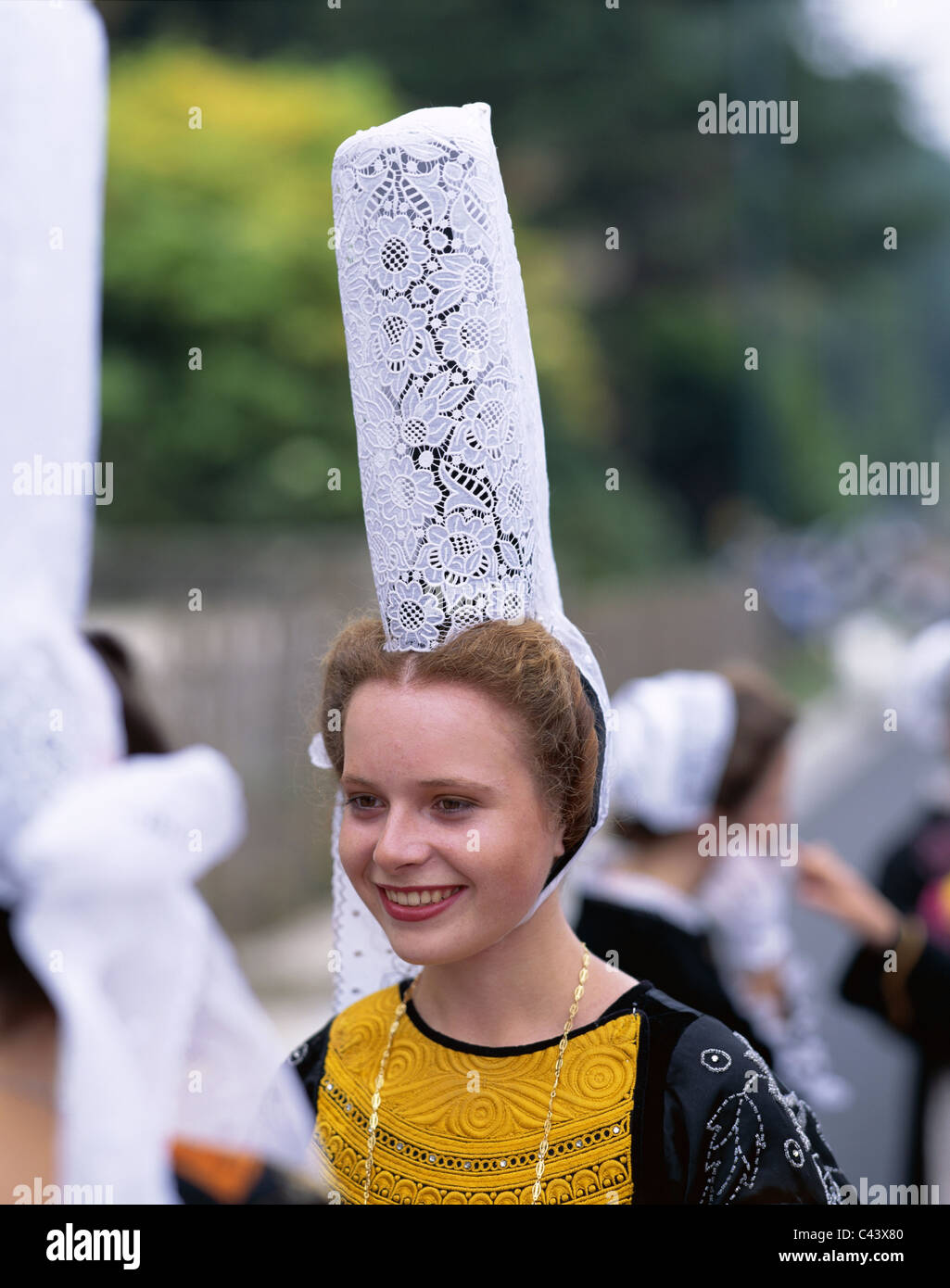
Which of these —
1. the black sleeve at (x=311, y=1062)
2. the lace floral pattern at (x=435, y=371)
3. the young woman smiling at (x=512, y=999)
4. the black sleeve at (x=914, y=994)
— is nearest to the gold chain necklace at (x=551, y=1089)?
the young woman smiling at (x=512, y=999)

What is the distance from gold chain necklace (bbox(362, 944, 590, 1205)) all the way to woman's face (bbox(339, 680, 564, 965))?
0.16 meters

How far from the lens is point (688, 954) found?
3105 millimetres

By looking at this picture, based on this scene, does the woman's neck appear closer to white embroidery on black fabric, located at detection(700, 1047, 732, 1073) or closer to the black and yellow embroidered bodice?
the black and yellow embroidered bodice

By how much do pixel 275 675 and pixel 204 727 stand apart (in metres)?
0.71

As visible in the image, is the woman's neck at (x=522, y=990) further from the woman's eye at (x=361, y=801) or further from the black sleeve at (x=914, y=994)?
the black sleeve at (x=914, y=994)

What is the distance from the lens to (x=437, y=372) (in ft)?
5.55

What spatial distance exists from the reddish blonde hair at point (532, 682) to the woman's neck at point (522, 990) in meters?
0.12

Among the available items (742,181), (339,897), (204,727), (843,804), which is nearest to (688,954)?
(339,897)

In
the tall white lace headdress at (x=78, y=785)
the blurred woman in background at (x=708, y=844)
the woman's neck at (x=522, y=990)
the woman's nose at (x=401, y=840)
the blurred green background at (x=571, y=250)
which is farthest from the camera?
the blurred green background at (x=571, y=250)

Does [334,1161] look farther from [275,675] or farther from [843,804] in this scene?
[843,804]

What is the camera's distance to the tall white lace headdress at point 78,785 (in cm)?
206

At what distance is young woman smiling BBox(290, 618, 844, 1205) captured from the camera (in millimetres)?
1700

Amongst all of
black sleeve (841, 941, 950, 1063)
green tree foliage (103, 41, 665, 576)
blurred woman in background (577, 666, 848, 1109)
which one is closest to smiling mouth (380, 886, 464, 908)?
blurred woman in background (577, 666, 848, 1109)

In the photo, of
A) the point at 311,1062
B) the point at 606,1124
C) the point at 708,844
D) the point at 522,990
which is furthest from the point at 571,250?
the point at 606,1124
